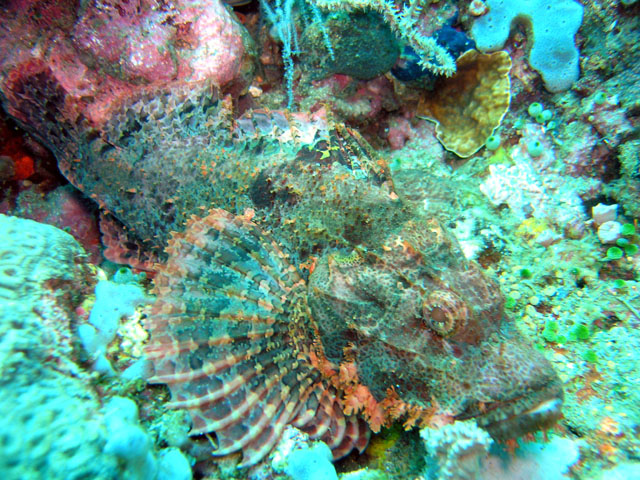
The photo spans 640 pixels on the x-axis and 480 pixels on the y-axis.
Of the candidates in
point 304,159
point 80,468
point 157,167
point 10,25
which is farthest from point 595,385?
point 10,25

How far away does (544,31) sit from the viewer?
14.2 ft

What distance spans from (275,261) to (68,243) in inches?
67.6

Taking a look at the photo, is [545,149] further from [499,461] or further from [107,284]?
[107,284]

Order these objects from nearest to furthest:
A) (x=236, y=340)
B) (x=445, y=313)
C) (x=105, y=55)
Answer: (x=445, y=313)
(x=236, y=340)
(x=105, y=55)

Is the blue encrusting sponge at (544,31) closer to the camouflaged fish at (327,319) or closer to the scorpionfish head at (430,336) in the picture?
the camouflaged fish at (327,319)

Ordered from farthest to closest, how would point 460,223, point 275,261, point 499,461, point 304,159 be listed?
point 460,223
point 304,159
point 275,261
point 499,461

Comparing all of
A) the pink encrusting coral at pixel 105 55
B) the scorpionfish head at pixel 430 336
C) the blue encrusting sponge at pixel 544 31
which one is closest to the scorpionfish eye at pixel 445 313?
the scorpionfish head at pixel 430 336

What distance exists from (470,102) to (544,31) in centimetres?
109

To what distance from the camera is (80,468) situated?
167 cm

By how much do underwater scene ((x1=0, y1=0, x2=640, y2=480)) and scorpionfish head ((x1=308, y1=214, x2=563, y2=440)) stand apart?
0.06 feet

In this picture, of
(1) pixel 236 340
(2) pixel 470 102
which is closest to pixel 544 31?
(2) pixel 470 102

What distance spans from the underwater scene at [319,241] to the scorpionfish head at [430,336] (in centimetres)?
2

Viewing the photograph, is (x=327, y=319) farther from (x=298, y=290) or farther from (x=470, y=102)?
(x=470, y=102)

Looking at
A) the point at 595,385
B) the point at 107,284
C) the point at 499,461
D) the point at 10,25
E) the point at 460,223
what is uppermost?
the point at 10,25
